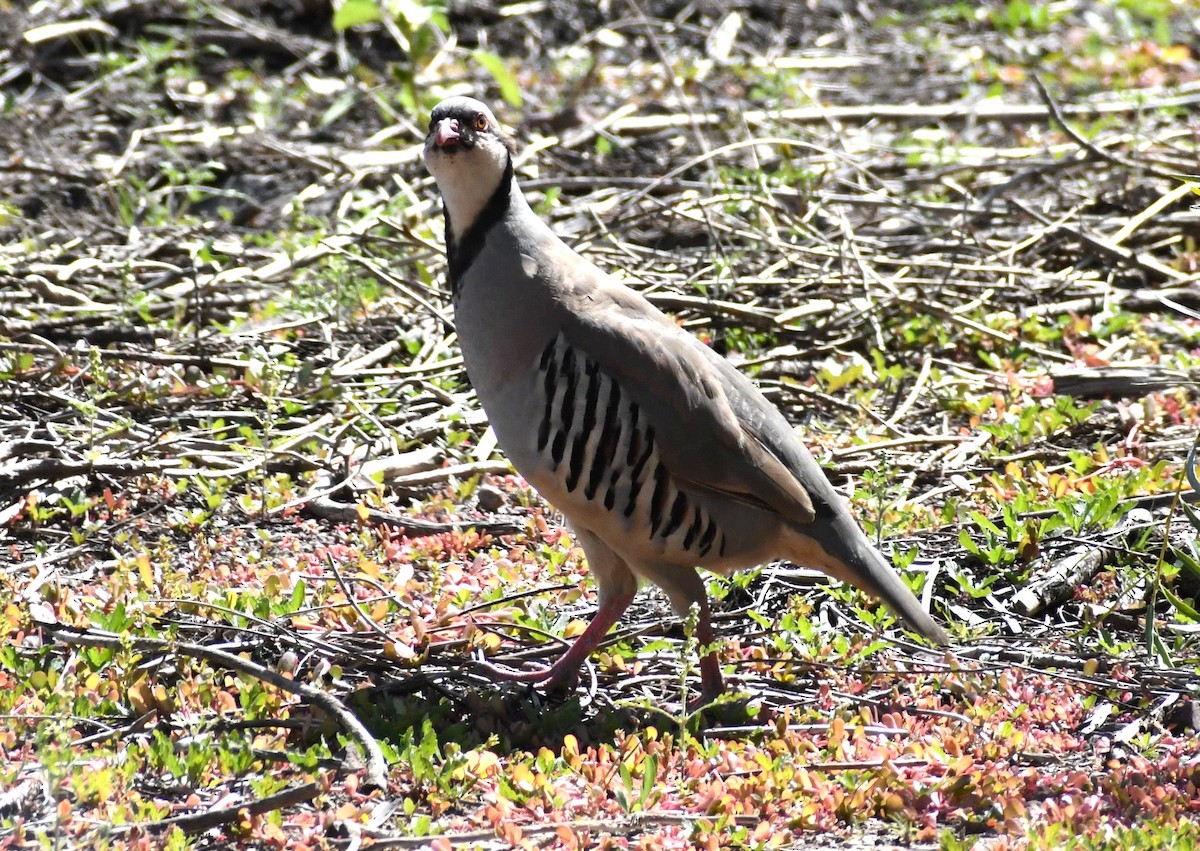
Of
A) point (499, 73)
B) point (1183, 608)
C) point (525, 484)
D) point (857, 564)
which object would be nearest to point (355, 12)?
point (499, 73)

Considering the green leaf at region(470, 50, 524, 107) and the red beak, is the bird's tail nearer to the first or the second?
the red beak

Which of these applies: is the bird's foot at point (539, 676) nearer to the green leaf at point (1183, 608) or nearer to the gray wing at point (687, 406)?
the gray wing at point (687, 406)

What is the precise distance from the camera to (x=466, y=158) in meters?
3.99

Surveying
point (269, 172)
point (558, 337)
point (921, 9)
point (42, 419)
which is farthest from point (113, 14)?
point (558, 337)

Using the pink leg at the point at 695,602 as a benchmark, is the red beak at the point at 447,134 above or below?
above

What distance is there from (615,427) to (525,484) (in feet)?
4.83

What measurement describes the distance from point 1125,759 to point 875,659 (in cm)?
76

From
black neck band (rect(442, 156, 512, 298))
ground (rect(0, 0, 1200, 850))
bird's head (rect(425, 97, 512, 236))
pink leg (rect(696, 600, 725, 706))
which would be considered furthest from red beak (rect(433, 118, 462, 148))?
pink leg (rect(696, 600, 725, 706))

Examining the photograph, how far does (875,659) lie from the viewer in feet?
13.2

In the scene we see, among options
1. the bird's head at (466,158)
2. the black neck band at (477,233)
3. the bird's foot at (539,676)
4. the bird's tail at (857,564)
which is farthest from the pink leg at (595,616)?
the bird's head at (466,158)

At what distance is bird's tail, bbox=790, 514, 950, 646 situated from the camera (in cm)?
389

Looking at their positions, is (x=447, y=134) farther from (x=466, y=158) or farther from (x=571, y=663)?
(x=571, y=663)

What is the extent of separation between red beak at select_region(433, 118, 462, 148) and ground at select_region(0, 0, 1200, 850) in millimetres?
1217

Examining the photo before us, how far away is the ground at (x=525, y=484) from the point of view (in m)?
3.27
